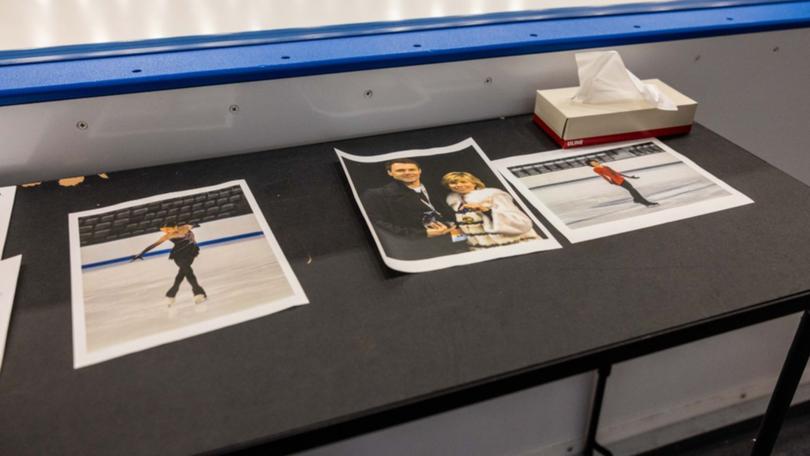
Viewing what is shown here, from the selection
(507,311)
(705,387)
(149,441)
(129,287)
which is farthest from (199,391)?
(705,387)

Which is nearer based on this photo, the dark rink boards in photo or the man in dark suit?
Answer: the dark rink boards in photo

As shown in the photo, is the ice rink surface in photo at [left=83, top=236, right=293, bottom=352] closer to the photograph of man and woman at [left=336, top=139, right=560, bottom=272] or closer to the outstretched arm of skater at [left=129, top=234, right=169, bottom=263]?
the outstretched arm of skater at [left=129, top=234, right=169, bottom=263]

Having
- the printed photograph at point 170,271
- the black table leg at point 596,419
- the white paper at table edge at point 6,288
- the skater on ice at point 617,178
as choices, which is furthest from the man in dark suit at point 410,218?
the black table leg at point 596,419

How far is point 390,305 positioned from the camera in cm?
64

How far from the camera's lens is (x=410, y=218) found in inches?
30.0

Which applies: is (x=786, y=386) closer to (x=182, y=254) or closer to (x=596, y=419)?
(x=596, y=419)

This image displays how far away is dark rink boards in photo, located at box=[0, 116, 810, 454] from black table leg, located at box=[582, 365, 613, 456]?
467 mm

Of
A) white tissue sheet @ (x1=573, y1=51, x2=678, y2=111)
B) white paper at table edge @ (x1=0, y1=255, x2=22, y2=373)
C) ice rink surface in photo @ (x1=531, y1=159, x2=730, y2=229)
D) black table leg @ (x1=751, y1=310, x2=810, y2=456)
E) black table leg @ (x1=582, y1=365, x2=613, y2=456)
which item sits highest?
white tissue sheet @ (x1=573, y1=51, x2=678, y2=111)

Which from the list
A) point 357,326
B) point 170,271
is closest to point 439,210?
point 357,326

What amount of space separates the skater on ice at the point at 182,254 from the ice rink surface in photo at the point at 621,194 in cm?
45

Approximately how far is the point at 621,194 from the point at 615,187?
0.06 ft

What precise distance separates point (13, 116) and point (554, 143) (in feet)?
2.52

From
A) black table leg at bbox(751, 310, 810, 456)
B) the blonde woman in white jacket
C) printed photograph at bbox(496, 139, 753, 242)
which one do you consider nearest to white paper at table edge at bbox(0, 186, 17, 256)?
the blonde woman in white jacket

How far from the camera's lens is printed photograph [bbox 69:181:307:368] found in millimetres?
607
